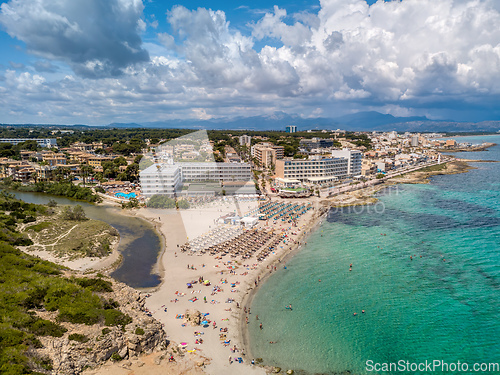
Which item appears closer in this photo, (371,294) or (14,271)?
(14,271)

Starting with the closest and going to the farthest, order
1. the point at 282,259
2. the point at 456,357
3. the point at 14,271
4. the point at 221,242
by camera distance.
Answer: the point at 456,357 → the point at 14,271 → the point at 282,259 → the point at 221,242

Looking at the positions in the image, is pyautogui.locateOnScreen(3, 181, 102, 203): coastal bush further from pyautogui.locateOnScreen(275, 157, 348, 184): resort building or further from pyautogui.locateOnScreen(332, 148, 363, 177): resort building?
pyautogui.locateOnScreen(332, 148, 363, 177): resort building

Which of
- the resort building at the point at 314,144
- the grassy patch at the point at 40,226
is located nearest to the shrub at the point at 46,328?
the grassy patch at the point at 40,226

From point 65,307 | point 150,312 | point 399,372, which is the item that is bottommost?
point 399,372

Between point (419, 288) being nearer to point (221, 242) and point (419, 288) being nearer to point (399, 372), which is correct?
point (399, 372)

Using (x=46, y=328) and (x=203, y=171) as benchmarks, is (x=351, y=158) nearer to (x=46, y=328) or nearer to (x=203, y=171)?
(x=203, y=171)

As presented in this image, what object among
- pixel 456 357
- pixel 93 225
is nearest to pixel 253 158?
pixel 93 225

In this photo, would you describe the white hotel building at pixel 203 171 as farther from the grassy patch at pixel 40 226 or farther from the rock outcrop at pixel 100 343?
the rock outcrop at pixel 100 343

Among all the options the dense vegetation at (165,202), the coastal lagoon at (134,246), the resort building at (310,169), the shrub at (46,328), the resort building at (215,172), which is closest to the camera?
the shrub at (46,328)
